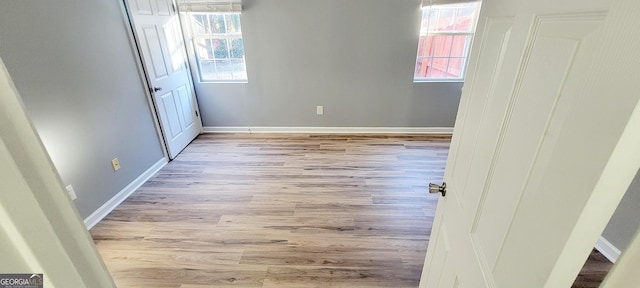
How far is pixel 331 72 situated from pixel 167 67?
78.0 inches

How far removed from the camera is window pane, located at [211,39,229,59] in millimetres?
3389

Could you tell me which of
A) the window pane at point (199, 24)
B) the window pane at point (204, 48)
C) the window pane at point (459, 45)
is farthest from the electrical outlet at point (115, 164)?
the window pane at point (459, 45)

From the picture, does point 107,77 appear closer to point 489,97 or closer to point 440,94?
point 489,97

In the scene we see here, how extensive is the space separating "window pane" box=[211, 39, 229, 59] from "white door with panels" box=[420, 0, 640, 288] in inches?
130

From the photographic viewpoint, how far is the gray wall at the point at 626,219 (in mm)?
1438

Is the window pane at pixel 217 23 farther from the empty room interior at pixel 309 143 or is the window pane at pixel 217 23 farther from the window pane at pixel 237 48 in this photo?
the window pane at pixel 237 48

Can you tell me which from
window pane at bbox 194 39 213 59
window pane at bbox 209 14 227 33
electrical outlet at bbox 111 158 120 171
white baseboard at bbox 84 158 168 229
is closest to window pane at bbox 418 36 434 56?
window pane at bbox 209 14 227 33

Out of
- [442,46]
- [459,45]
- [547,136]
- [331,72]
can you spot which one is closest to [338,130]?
[331,72]

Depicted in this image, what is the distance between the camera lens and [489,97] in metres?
0.66

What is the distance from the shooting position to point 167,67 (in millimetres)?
2988

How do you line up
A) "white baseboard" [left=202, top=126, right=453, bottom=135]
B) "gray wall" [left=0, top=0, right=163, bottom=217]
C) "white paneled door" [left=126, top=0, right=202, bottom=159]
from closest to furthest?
"gray wall" [left=0, top=0, right=163, bottom=217], "white paneled door" [left=126, top=0, right=202, bottom=159], "white baseboard" [left=202, top=126, right=453, bottom=135]

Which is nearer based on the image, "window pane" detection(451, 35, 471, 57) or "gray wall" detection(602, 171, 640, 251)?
"gray wall" detection(602, 171, 640, 251)

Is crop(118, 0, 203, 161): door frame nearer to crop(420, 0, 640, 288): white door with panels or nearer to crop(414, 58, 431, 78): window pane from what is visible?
crop(420, 0, 640, 288): white door with panels

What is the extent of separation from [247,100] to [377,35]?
1.95 m
